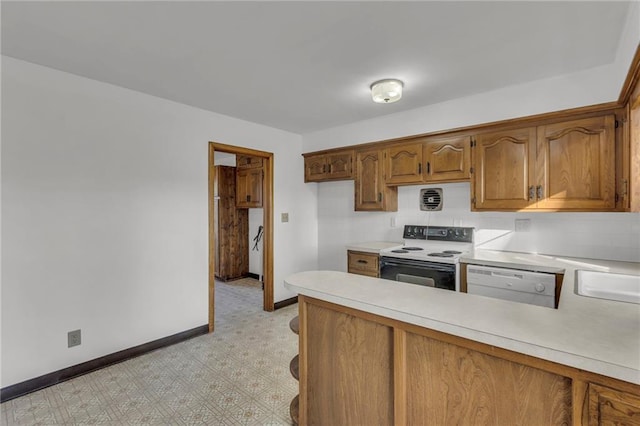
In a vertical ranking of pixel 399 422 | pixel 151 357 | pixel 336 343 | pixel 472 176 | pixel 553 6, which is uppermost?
pixel 553 6

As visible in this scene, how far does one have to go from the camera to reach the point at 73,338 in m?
2.41

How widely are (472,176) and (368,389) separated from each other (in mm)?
2261

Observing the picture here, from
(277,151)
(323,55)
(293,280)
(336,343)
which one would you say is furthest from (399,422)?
(277,151)

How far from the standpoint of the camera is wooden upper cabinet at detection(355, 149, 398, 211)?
11.7ft

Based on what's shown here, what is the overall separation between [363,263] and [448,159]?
1.42m

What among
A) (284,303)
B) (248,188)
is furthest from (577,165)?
(248,188)

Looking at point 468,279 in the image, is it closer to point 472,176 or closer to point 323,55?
point 472,176

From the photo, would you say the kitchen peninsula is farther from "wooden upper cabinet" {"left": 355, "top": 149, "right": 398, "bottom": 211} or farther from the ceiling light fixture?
"wooden upper cabinet" {"left": 355, "top": 149, "right": 398, "bottom": 211}

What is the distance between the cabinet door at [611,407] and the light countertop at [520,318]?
0.28 feet

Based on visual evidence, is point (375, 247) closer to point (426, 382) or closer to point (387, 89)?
point (387, 89)

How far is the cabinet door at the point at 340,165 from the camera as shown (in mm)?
3827

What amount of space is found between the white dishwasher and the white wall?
2691 mm

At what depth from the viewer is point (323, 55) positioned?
7.04 feet

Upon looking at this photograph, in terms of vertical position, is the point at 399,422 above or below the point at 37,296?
below
